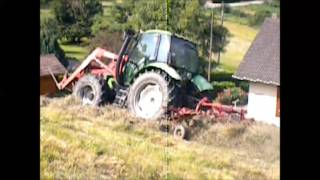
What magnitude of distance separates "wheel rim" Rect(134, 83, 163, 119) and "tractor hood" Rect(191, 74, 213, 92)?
0.16m

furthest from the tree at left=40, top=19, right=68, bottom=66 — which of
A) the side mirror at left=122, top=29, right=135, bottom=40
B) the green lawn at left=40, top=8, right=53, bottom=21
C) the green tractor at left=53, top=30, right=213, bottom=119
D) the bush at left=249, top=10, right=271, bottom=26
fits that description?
the bush at left=249, top=10, right=271, bottom=26

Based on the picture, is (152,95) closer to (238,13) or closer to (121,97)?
(121,97)

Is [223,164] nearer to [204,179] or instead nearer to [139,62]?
[204,179]

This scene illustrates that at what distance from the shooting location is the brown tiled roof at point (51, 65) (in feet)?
7.53

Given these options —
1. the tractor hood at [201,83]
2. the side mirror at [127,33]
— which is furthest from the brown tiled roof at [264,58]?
the side mirror at [127,33]

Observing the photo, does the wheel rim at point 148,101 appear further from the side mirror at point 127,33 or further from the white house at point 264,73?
the white house at point 264,73

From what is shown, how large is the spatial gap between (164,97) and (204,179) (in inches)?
15.3

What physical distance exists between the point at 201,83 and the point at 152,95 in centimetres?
22

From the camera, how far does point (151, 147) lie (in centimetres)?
226

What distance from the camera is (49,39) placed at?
90.2 inches

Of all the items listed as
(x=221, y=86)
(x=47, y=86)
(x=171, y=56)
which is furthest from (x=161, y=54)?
(x=47, y=86)

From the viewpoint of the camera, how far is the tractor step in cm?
232
